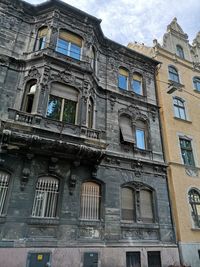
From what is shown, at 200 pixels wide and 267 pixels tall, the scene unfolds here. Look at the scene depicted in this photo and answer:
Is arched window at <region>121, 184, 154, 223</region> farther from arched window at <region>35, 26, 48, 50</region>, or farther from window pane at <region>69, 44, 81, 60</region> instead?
arched window at <region>35, 26, 48, 50</region>

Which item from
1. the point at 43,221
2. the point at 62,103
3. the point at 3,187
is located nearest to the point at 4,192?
the point at 3,187

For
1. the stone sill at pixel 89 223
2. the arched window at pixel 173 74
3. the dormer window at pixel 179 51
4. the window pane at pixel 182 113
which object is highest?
the dormer window at pixel 179 51

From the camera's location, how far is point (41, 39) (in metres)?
11.9

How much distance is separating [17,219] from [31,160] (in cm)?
236

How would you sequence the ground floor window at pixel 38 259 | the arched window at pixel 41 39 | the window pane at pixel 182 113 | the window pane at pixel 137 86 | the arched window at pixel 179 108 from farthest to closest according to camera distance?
the window pane at pixel 182 113 → the arched window at pixel 179 108 → the window pane at pixel 137 86 → the arched window at pixel 41 39 → the ground floor window at pixel 38 259

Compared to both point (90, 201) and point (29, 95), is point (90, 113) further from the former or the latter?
point (90, 201)

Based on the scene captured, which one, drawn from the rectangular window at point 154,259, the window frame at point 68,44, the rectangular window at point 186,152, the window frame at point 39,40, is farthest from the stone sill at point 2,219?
the rectangular window at point 186,152

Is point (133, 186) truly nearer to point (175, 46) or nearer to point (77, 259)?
point (77, 259)

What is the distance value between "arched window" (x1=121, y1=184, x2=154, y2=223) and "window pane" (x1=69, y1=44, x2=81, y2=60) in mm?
7841

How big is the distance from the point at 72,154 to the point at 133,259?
218 inches

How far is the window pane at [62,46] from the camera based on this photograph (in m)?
11.5

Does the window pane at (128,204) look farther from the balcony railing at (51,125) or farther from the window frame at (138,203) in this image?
the balcony railing at (51,125)

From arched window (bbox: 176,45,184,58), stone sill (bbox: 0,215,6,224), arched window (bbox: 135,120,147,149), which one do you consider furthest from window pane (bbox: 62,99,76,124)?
arched window (bbox: 176,45,184,58)

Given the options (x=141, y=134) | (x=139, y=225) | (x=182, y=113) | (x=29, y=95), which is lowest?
(x=139, y=225)
